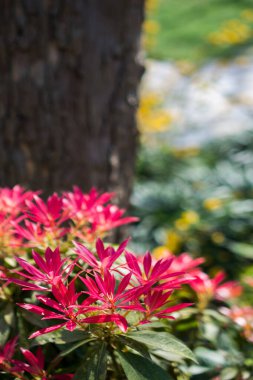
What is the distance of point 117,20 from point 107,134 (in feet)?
1.57

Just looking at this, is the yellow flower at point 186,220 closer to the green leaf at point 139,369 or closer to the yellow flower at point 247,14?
the green leaf at point 139,369

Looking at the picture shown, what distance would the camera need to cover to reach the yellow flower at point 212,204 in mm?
3514

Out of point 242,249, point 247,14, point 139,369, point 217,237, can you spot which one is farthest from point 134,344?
point 247,14

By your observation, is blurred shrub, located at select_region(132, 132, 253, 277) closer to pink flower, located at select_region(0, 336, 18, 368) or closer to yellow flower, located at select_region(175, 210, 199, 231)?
yellow flower, located at select_region(175, 210, 199, 231)

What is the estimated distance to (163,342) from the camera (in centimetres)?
86

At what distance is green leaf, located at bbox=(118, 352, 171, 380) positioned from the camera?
0.83 metres

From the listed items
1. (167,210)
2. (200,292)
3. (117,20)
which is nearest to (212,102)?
(167,210)

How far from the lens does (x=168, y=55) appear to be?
738 centimetres

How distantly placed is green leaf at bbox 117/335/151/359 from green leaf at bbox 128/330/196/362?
11mm

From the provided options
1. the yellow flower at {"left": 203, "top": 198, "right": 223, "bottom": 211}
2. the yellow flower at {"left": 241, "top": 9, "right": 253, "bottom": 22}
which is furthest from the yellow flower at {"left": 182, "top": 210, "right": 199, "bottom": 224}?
the yellow flower at {"left": 241, "top": 9, "right": 253, "bottom": 22}

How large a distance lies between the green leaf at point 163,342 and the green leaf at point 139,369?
1.1 inches

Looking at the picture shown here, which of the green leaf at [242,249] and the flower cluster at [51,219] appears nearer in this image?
the flower cluster at [51,219]

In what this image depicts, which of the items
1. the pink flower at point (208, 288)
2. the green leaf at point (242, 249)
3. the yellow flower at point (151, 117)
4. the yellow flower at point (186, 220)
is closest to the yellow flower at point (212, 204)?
the yellow flower at point (186, 220)

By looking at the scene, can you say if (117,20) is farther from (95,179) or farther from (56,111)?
(95,179)
